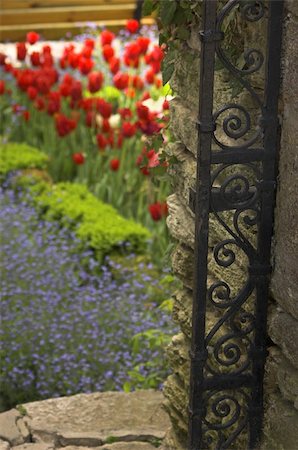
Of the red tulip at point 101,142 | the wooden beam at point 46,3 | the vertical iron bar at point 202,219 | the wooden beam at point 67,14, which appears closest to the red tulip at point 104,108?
the red tulip at point 101,142

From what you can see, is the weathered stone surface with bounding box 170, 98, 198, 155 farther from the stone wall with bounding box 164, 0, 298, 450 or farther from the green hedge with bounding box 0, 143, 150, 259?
the green hedge with bounding box 0, 143, 150, 259

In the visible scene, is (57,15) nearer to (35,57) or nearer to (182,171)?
(35,57)

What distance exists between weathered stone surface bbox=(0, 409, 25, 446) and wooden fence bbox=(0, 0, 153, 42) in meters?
6.68

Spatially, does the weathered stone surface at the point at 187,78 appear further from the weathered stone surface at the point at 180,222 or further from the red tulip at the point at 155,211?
the red tulip at the point at 155,211

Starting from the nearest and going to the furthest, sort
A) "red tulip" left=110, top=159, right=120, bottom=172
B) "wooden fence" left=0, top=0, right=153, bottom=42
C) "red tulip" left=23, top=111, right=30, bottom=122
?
"red tulip" left=110, top=159, right=120, bottom=172, "red tulip" left=23, top=111, right=30, bottom=122, "wooden fence" left=0, top=0, right=153, bottom=42

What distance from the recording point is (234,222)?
2615 millimetres

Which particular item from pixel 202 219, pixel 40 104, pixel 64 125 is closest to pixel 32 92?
pixel 40 104

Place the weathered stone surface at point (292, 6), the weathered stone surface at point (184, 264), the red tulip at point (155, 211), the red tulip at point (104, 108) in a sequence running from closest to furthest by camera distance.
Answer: the weathered stone surface at point (292, 6)
the weathered stone surface at point (184, 264)
the red tulip at point (155, 211)
the red tulip at point (104, 108)

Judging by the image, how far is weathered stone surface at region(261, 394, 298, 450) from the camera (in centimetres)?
260

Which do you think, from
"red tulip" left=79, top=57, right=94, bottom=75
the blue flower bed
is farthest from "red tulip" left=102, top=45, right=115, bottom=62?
the blue flower bed

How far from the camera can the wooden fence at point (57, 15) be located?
32.8 ft

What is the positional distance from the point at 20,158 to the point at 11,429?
9.50 feet

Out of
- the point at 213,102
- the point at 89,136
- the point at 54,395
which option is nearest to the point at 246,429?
the point at 213,102

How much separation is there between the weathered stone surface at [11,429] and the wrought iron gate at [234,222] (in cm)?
79
